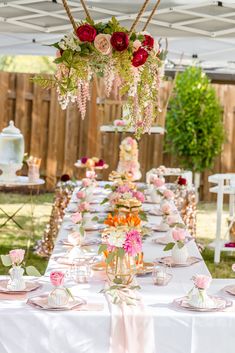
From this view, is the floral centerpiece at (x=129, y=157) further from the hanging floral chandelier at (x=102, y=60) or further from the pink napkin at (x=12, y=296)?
the pink napkin at (x=12, y=296)

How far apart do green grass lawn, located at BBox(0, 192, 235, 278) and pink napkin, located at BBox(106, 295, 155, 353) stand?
12.6 ft

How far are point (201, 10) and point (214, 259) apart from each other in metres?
2.49

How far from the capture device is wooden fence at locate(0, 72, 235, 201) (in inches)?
479

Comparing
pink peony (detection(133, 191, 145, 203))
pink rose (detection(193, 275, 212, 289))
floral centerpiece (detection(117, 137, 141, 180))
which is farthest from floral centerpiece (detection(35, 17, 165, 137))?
floral centerpiece (detection(117, 137, 141, 180))

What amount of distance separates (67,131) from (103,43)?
8.36 m

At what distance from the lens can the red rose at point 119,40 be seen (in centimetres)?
396

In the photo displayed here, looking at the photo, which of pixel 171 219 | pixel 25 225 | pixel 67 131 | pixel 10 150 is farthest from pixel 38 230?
pixel 171 219

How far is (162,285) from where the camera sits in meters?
4.05

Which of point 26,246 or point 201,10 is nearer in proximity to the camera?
point 201,10

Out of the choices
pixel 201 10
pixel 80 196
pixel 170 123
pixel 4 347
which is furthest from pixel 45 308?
pixel 170 123

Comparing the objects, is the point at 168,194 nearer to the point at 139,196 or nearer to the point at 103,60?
the point at 139,196

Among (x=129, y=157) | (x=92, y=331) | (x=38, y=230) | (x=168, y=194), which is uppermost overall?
(x=129, y=157)

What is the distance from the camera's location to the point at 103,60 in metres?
4.02

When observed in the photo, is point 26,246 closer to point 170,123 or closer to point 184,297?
point 170,123
